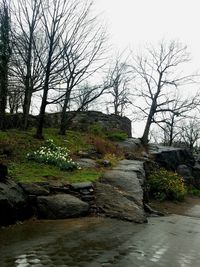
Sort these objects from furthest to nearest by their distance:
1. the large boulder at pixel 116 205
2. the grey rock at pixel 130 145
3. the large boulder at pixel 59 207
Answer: the grey rock at pixel 130 145 < the large boulder at pixel 116 205 < the large boulder at pixel 59 207

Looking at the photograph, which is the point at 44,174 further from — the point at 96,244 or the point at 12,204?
the point at 96,244

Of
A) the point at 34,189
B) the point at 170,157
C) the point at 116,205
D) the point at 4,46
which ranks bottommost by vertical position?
the point at 116,205

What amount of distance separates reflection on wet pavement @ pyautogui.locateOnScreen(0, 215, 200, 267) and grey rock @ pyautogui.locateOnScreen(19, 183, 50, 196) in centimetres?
112

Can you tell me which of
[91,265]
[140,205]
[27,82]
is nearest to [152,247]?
[91,265]

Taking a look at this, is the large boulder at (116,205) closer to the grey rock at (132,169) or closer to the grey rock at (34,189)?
the grey rock at (34,189)

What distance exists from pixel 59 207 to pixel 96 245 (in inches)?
115

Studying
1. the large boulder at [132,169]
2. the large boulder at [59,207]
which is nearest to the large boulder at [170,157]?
the large boulder at [132,169]

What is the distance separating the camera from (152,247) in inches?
300

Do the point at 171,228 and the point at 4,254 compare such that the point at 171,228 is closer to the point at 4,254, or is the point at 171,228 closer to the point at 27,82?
the point at 4,254

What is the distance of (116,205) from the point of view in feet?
36.6

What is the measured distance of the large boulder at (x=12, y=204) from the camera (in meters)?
8.74

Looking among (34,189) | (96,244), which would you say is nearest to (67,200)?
(34,189)

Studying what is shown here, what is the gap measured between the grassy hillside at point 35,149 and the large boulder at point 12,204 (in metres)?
1.02

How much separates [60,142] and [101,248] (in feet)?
40.5
